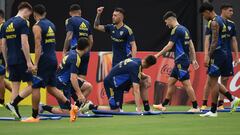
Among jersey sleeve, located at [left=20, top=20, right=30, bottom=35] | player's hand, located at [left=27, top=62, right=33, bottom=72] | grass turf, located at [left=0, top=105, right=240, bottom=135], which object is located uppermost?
jersey sleeve, located at [left=20, top=20, right=30, bottom=35]

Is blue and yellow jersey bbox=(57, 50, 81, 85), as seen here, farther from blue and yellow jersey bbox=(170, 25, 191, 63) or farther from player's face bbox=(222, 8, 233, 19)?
player's face bbox=(222, 8, 233, 19)

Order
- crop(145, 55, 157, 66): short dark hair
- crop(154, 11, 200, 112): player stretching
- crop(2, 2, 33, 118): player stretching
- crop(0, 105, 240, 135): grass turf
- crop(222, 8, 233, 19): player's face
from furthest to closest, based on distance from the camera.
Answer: crop(222, 8, 233, 19): player's face < crop(154, 11, 200, 112): player stretching < crop(145, 55, 157, 66): short dark hair < crop(2, 2, 33, 118): player stretching < crop(0, 105, 240, 135): grass turf

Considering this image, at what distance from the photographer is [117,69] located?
1627 centimetres

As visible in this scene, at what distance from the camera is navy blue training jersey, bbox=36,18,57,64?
563 inches

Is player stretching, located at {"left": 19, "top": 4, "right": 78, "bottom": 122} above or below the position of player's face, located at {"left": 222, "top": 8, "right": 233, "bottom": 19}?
below

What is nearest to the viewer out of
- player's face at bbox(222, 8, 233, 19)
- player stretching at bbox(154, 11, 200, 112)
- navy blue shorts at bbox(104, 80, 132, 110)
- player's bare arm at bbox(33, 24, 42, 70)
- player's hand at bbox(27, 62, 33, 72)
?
player's hand at bbox(27, 62, 33, 72)

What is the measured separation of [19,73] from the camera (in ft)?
49.0

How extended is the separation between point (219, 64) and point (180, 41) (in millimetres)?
2062

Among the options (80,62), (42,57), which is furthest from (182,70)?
(42,57)

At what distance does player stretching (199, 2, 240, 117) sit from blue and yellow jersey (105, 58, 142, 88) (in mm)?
1406

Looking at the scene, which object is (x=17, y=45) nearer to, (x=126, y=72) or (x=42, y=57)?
(x=42, y=57)

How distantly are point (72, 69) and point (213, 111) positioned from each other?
9.55ft

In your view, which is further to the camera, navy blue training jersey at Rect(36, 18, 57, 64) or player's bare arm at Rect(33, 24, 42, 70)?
navy blue training jersey at Rect(36, 18, 57, 64)

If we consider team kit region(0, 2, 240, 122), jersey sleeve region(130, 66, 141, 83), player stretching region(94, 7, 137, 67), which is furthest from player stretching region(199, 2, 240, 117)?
player stretching region(94, 7, 137, 67)
